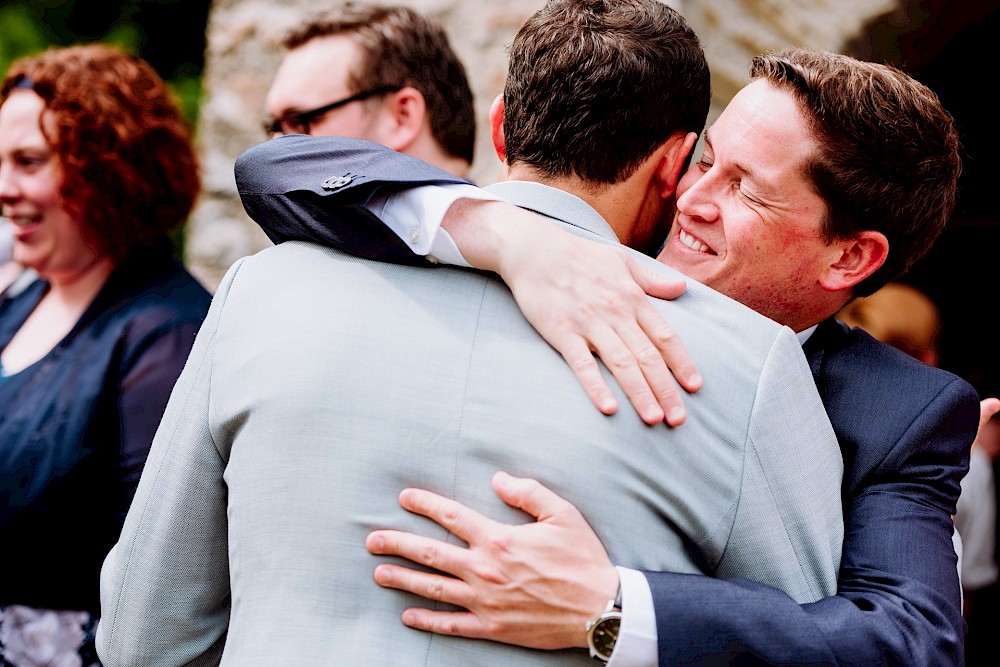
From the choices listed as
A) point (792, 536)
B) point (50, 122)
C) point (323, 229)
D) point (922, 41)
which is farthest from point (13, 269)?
point (922, 41)

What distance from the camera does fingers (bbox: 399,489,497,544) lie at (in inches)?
50.1

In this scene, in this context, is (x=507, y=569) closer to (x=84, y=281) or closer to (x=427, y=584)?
(x=427, y=584)

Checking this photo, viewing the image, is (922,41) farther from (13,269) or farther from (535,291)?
(13,269)

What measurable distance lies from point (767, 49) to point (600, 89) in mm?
2069

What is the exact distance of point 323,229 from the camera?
4.72ft

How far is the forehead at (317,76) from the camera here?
2.80 meters

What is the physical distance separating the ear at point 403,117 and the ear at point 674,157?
141cm

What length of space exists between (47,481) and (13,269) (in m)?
0.87

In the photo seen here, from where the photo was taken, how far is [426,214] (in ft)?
4.57

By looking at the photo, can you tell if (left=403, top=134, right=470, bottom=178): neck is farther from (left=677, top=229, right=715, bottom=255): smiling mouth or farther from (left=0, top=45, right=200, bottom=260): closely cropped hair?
(left=677, top=229, right=715, bottom=255): smiling mouth

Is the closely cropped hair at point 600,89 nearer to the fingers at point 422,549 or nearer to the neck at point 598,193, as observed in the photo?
the neck at point 598,193

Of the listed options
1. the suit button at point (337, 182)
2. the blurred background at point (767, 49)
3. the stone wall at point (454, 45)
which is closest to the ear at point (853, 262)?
the suit button at point (337, 182)

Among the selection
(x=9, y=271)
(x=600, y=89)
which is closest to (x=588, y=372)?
(x=600, y=89)

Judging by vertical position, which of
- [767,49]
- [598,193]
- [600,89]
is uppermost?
[600,89]
